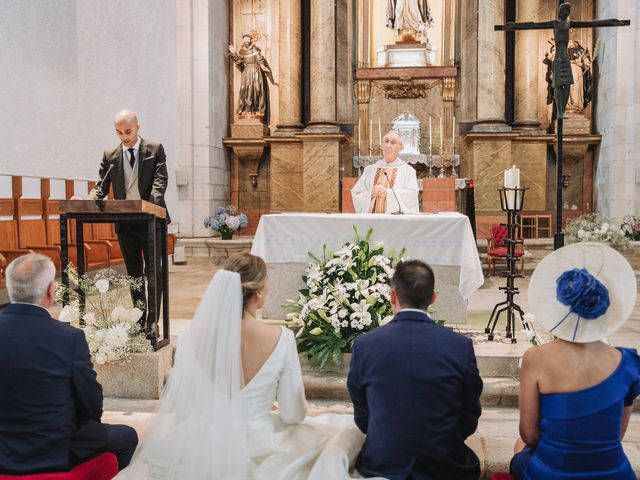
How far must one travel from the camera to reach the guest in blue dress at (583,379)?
2297 millimetres

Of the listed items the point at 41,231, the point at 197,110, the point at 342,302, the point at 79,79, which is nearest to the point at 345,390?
the point at 342,302

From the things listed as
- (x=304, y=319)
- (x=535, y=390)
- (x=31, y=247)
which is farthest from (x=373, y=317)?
(x=31, y=247)

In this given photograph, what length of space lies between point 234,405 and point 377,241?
2.88 metres

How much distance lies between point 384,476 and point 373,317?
201 cm

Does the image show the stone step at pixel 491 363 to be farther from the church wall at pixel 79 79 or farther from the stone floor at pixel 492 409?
the church wall at pixel 79 79

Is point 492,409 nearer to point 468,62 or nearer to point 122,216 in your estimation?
point 122,216

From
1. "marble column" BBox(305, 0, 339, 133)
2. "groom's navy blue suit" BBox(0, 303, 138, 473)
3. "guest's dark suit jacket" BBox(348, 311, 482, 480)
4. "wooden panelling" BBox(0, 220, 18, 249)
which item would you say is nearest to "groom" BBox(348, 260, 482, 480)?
"guest's dark suit jacket" BBox(348, 311, 482, 480)

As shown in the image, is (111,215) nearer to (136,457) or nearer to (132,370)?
(132,370)

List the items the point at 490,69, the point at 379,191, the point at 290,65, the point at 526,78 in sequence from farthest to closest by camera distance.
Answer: the point at 290,65 < the point at 526,78 < the point at 490,69 < the point at 379,191

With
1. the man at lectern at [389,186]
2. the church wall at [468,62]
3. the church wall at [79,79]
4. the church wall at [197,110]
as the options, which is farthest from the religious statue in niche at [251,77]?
the man at lectern at [389,186]

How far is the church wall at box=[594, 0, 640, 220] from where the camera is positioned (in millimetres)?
11242

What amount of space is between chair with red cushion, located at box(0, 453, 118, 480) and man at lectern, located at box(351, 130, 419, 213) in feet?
12.7

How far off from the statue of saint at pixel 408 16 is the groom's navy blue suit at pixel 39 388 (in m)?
11.1

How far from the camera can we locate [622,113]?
1141 cm
